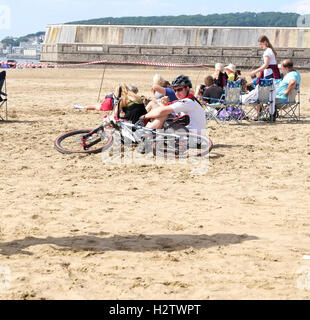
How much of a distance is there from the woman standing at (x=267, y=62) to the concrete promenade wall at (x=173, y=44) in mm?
24283

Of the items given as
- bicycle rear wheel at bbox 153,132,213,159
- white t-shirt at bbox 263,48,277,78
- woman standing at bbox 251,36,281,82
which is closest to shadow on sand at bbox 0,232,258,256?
bicycle rear wheel at bbox 153,132,213,159

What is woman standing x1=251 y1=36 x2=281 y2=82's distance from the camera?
492 inches

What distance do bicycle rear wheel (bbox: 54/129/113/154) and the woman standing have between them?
14.7ft

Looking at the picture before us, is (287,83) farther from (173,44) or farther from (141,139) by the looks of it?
(173,44)

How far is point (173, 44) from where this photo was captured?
133 feet

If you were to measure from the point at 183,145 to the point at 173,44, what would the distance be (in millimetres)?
32745

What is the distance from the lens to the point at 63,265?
15.1ft

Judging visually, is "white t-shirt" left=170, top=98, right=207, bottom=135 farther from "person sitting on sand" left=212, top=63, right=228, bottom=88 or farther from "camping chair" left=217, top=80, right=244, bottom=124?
"person sitting on sand" left=212, top=63, right=228, bottom=88

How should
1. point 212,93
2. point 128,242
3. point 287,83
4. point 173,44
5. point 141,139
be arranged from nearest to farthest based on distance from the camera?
point 128,242
point 141,139
point 212,93
point 287,83
point 173,44

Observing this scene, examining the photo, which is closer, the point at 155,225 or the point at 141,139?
the point at 155,225

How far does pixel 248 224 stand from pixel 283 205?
87 centimetres

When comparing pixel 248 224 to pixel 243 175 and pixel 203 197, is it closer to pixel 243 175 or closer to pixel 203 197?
pixel 203 197

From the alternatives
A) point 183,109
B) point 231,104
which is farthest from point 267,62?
point 183,109

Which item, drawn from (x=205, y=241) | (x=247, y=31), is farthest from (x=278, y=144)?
(x=247, y=31)
